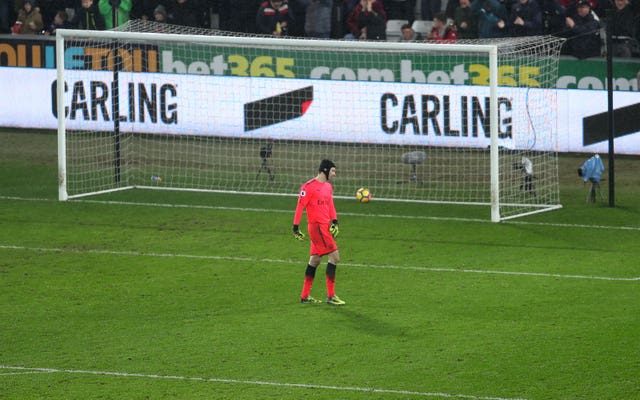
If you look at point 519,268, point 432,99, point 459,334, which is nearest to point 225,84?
point 432,99

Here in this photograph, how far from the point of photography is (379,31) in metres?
32.2

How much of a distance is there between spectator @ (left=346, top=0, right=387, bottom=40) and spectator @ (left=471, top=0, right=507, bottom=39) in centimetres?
236

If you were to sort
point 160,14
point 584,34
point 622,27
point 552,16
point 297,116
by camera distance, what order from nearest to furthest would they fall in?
point 584,34, point 622,27, point 297,116, point 552,16, point 160,14

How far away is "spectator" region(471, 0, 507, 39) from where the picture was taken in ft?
103

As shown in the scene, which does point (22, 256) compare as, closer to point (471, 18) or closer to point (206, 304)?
point (206, 304)

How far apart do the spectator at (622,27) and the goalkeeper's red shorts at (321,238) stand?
1529 centimetres

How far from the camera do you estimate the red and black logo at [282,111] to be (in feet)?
101

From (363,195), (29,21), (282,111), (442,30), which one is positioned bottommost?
(363,195)

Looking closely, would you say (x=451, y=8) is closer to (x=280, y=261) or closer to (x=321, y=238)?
(x=280, y=261)

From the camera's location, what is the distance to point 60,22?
3488cm

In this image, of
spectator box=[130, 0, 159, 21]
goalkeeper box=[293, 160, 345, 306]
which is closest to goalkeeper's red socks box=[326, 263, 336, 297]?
goalkeeper box=[293, 160, 345, 306]

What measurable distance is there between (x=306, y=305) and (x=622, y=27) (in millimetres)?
16513

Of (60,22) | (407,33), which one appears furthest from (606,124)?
(60,22)

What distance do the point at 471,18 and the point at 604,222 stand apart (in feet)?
34.8
